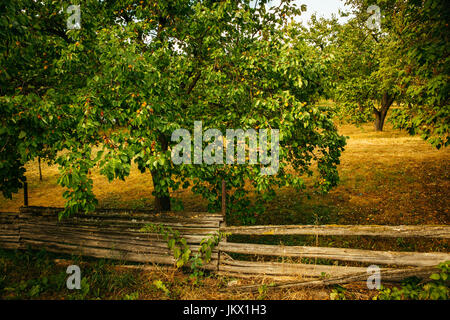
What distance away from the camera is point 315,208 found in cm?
1022

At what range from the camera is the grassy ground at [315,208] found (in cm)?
476

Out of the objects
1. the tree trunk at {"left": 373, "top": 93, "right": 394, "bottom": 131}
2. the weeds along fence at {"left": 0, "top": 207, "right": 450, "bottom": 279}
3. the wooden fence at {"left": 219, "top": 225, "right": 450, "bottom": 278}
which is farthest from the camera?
the tree trunk at {"left": 373, "top": 93, "right": 394, "bottom": 131}

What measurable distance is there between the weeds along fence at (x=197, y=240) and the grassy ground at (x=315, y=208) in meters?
0.33

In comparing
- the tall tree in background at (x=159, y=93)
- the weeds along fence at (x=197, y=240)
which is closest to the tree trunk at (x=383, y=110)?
the tall tree in background at (x=159, y=93)

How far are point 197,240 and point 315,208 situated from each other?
255 inches

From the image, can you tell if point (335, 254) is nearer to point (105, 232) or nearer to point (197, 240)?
point (197, 240)

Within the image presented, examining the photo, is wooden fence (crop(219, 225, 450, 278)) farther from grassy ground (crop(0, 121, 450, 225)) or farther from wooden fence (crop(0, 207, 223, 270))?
grassy ground (crop(0, 121, 450, 225))

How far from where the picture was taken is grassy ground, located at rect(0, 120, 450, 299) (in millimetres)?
4762

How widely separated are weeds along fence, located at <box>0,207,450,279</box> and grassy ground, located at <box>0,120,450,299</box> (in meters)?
0.33

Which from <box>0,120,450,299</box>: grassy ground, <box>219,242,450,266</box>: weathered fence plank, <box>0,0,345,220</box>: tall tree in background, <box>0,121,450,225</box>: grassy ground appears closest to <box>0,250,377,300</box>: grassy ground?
<box>0,120,450,299</box>: grassy ground

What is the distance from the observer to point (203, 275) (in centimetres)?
549

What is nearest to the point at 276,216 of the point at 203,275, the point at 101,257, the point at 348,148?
the point at 203,275

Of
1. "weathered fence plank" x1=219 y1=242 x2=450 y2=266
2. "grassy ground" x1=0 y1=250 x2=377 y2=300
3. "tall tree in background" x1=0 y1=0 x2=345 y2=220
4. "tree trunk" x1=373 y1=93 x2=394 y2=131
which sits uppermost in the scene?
"tree trunk" x1=373 y1=93 x2=394 y2=131
